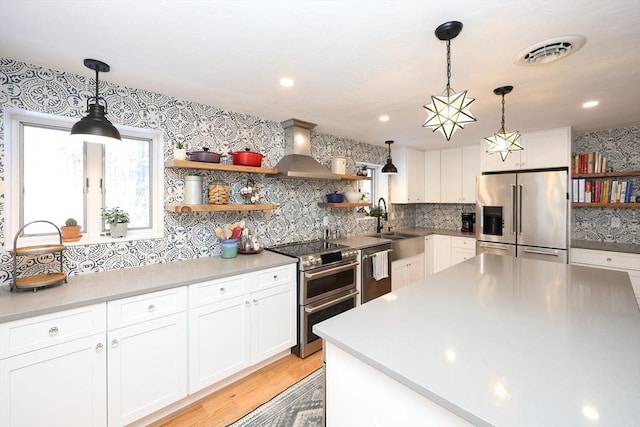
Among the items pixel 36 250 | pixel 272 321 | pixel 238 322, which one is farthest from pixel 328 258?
pixel 36 250

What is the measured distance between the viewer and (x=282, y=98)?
7.82 ft

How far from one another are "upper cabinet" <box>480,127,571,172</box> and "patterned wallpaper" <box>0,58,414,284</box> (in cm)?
223

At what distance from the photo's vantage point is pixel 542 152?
11.3 feet

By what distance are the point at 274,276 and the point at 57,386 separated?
1.43 metres

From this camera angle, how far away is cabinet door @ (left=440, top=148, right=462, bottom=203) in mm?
4555

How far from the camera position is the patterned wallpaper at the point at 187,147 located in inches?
72.1

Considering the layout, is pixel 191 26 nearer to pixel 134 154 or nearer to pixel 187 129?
pixel 187 129

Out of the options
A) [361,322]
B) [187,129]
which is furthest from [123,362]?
[187,129]

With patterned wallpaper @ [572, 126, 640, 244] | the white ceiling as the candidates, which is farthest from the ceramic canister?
patterned wallpaper @ [572, 126, 640, 244]

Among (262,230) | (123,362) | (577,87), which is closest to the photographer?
(123,362)

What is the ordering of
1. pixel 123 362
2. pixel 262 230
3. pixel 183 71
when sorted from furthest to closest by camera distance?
pixel 262 230 → pixel 183 71 → pixel 123 362

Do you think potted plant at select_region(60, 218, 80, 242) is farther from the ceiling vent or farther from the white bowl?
the ceiling vent

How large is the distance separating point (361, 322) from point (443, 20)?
1.49 metres

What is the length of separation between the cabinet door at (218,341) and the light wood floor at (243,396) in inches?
5.8
